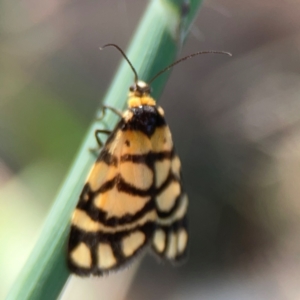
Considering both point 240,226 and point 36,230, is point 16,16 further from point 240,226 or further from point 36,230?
point 240,226

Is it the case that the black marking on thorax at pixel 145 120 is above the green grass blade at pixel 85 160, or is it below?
below

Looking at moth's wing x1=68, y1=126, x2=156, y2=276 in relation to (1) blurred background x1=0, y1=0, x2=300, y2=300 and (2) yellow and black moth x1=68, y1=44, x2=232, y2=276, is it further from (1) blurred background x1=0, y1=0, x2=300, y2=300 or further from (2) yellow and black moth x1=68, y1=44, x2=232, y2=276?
(1) blurred background x1=0, y1=0, x2=300, y2=300

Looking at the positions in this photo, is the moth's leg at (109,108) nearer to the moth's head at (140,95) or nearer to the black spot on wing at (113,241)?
the moth's head at (140,95)

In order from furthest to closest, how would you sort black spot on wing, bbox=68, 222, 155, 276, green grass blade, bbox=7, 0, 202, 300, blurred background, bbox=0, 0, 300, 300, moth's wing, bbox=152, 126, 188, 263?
blurred background, bbox=0, 0, 300, 300 < moth's wing, bbox=152, 126, 188, 263 < black spot on wing, bbox=68, 222, 155, 276 < green grass blade, bbox=7, 0, 202, 300

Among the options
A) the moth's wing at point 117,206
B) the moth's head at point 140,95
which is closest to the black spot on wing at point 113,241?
the moth's wing at point 117,206

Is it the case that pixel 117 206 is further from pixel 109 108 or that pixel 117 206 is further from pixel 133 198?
pixel 109 108

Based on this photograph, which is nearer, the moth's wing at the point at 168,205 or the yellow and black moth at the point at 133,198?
the yellow and black moth at the point at 133,198

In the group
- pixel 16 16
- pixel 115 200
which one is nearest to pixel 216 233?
pixel 115 200

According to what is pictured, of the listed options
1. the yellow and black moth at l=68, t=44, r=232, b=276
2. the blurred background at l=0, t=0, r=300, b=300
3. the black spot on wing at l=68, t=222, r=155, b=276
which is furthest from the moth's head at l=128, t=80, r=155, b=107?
the blurred background at l=0, t=0, r=300, b=300

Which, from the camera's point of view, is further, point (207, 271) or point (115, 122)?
point (207, 271)
